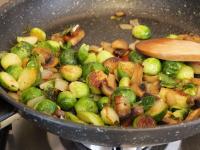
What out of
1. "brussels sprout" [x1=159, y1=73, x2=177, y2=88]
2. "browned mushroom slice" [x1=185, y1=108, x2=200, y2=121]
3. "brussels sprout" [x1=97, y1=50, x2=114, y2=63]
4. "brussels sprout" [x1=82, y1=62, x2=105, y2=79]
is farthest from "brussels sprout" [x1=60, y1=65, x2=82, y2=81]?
"browned mushroom slice" [x1=185, y1=108, x2=200, y2=121]

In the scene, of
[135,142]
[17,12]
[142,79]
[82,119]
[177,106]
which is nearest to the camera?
[135,142]

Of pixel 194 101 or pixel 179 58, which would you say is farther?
pixel 179 58

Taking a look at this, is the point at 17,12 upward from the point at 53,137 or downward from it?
upward

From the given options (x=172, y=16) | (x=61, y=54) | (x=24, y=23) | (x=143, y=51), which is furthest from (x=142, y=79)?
(x=24, y=23)

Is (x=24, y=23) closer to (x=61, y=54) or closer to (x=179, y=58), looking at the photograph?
(x=61, y=54)

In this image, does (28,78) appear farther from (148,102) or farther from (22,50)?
(148,102)

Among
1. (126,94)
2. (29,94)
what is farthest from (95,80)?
(29,94)
